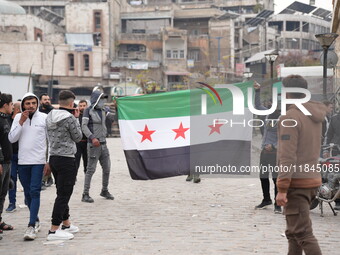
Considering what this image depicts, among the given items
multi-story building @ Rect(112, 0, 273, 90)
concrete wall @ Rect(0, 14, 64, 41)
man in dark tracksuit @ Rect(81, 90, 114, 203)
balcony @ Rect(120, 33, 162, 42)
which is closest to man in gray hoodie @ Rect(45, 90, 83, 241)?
man in dark tracksuit @ Rect(81, 90, 114, 203)

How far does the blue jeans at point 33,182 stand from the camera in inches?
270

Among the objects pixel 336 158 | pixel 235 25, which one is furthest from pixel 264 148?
pixel 235 25

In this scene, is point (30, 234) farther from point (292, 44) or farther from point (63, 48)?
point (292, 44)

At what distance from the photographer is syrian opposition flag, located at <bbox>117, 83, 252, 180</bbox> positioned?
9.05 meters

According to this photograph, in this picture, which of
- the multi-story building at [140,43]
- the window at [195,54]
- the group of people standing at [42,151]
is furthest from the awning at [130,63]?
the group of people standing at [42,151]

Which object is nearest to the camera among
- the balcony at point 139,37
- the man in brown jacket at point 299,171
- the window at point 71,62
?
the man in brown jacket at point 299,171

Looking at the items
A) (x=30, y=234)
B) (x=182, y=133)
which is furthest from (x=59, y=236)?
(x=182, y=133)

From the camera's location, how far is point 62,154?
6.80 metres

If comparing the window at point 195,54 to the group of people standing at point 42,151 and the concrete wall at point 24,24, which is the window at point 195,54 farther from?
the group of people standing at point 42,151

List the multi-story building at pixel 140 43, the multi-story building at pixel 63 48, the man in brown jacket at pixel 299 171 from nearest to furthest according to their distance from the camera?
1. the man in brown jacket at pixel 299 171
2. the multi-story building at pixel 63 48
3. the multi-story building at pixel 140 43

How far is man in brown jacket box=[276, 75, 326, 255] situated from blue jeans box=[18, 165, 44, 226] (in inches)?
138

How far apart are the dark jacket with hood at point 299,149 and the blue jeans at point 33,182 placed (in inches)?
138

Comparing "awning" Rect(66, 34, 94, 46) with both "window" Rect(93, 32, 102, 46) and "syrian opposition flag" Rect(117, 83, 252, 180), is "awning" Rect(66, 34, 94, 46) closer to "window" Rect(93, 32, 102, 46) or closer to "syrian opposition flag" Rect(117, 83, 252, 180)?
"window" Rect(93, 32, 102, 46)

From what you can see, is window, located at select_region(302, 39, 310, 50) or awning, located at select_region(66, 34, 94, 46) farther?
window, located at select_region(302, 39, 310, 50)
